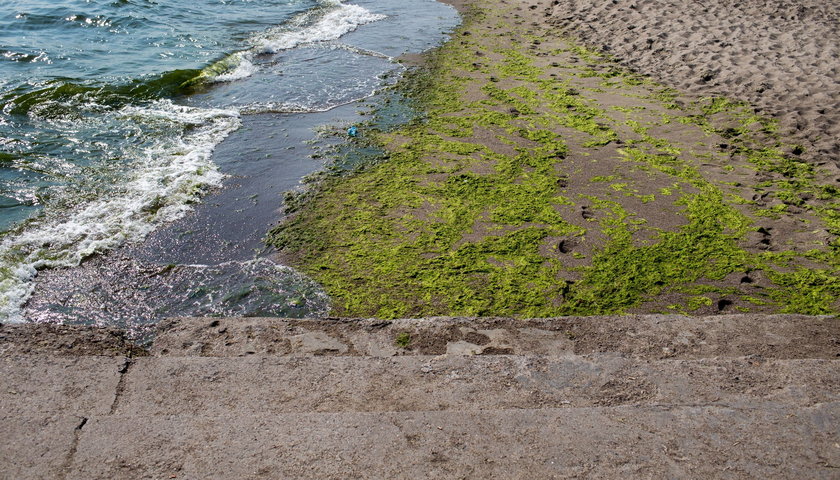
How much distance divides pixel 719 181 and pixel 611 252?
5.79ft

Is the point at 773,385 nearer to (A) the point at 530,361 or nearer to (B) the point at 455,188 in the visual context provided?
(A) the point at 530,361

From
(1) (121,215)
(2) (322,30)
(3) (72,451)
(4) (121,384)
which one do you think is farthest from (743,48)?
(3) (72,451)

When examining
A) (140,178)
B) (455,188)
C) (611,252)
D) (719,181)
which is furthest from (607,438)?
(140,178)

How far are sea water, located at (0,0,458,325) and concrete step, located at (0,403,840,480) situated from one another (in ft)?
5.41

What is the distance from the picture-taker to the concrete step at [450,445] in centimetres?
229

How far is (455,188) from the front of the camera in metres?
5.57

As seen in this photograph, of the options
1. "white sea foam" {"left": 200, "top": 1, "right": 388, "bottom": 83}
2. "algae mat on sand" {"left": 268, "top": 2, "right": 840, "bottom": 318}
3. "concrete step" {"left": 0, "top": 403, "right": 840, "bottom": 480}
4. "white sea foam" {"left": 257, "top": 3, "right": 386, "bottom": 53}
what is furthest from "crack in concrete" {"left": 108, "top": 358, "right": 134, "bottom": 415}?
"white sea foam" {"left": 257, "top": 3, "right": 386, "bottom": 53}

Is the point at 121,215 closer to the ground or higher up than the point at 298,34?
closer to the ground

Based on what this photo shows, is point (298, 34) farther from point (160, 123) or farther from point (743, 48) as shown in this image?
point (743, 48)

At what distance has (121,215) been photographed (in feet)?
17.0

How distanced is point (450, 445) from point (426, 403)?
35 centimetres

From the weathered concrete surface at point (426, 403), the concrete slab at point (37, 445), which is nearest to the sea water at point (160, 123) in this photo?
the weathered concrete surface at point (426, 403)

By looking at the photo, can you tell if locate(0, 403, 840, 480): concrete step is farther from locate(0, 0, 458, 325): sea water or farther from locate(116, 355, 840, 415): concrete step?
locate(0, 0, 458, 325): sea water

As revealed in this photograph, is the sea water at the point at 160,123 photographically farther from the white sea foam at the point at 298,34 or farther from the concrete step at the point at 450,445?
the concrete step at the point at 450,445
